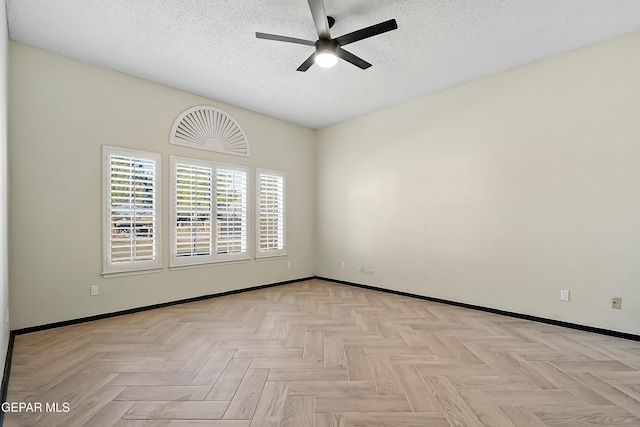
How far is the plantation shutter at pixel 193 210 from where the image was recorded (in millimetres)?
4160

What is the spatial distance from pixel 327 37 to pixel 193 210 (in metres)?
2.89

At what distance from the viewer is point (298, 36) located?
9.86ft

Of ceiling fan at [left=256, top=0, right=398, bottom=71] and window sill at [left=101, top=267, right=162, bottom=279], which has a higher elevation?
ceiling fan at [left=256, top=0, right=398, bottom=71]

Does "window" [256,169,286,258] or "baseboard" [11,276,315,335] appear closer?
"baseboard" [11,276,315,335]

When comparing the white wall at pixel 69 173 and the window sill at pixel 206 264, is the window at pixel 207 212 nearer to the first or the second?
the window sill at pixel 206 264

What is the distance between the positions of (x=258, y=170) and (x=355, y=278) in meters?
2.49

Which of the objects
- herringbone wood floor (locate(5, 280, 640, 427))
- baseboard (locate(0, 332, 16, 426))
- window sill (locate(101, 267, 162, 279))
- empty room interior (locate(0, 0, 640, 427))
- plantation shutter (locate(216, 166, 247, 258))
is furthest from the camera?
plantation shutter (locate(216, 166, 247, 258))

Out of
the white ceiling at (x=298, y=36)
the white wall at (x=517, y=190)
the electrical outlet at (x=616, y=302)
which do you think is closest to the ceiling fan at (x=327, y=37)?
the white ceiling at (x=298, y=36)

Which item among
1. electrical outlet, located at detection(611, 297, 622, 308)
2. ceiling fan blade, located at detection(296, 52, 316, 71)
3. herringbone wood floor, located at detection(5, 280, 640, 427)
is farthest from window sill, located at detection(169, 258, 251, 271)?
electrical outlet, located at detection(611, 297, 622, 308)

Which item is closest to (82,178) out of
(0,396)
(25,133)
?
(25,133)

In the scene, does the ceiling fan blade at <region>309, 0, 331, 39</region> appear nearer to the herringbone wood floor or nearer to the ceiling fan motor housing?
the ceiling fan motor housing

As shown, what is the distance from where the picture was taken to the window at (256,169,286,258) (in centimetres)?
513

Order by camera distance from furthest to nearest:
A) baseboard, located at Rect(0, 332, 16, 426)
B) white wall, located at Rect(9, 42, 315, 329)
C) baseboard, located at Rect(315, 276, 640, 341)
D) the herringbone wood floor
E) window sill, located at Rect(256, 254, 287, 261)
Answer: window sill, located at Rect(256, 254, 287, 261) → white wall, located at Rect(9, 42, 315, 329) → baseboard, located at Rect(315, 276, 640, 341) → baseboard, located at Rect(0, 332, 16, 426) → the herringbone wood floor

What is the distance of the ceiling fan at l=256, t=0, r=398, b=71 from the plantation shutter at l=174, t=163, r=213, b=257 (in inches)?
90.0
